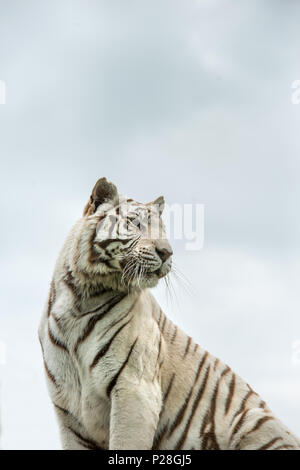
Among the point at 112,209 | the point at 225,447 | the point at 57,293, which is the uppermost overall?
the point at 112,209

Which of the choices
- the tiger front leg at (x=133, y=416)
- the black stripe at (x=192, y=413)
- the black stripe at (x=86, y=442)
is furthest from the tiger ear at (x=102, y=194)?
the black stripe at (x=86, y=442)

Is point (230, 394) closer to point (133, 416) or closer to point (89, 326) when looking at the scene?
point (133, 416)

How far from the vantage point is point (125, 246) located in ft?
20.7

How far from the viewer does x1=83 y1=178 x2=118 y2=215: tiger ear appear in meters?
6.61

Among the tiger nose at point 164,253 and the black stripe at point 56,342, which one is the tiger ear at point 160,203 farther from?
the black stripe at point 56,342

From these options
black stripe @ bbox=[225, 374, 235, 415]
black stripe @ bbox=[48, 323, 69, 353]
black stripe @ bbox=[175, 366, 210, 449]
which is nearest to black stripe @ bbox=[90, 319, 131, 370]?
black stripe @ bbox=[48, 323, 69, 353]

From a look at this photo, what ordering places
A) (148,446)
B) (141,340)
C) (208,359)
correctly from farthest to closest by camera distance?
(208,359) → (141,340) → (148,446)

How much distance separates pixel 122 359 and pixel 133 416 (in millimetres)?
570

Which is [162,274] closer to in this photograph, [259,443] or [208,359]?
[208,359]

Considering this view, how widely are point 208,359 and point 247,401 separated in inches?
24.3

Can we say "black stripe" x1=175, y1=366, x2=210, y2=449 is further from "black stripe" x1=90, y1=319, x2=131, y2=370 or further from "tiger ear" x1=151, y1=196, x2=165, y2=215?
"tiger ear" x1=151, y1=196, x2=165, y2=215

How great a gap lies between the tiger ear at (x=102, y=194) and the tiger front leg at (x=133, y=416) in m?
1.85

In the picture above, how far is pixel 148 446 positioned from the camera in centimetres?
603
